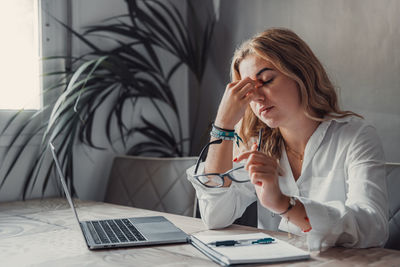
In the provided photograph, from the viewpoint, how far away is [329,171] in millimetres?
1628

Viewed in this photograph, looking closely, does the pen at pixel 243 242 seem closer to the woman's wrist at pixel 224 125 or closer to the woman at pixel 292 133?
the woman at pixel 292 133

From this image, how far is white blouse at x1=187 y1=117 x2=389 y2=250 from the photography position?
120cm

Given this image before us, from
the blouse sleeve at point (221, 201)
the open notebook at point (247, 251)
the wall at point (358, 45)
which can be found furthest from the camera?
the wall at point (358, 45)

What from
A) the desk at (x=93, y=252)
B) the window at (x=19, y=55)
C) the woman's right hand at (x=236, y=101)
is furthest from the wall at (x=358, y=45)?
the window at (x=19, y=55)

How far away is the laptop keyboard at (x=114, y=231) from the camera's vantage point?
1.32 m

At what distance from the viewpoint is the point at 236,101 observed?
5.55 feet

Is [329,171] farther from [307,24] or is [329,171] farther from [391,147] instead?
[307,24]

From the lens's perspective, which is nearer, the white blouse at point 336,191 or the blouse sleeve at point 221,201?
the white blouse at point 336,191

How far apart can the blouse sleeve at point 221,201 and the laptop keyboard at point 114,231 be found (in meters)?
0.26

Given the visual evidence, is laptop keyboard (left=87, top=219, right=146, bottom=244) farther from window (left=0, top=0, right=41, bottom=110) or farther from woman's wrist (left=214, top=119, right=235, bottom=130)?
window (left=0, top=0, right=41, bottom=110)

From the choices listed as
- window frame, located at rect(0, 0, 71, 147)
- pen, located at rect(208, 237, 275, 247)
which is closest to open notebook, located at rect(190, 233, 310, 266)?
pen, located at rect(208, 237, 275, 247)

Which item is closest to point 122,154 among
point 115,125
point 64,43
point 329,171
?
point 115,125

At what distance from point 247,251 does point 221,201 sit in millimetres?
458

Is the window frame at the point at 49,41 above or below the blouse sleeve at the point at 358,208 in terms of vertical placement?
above
